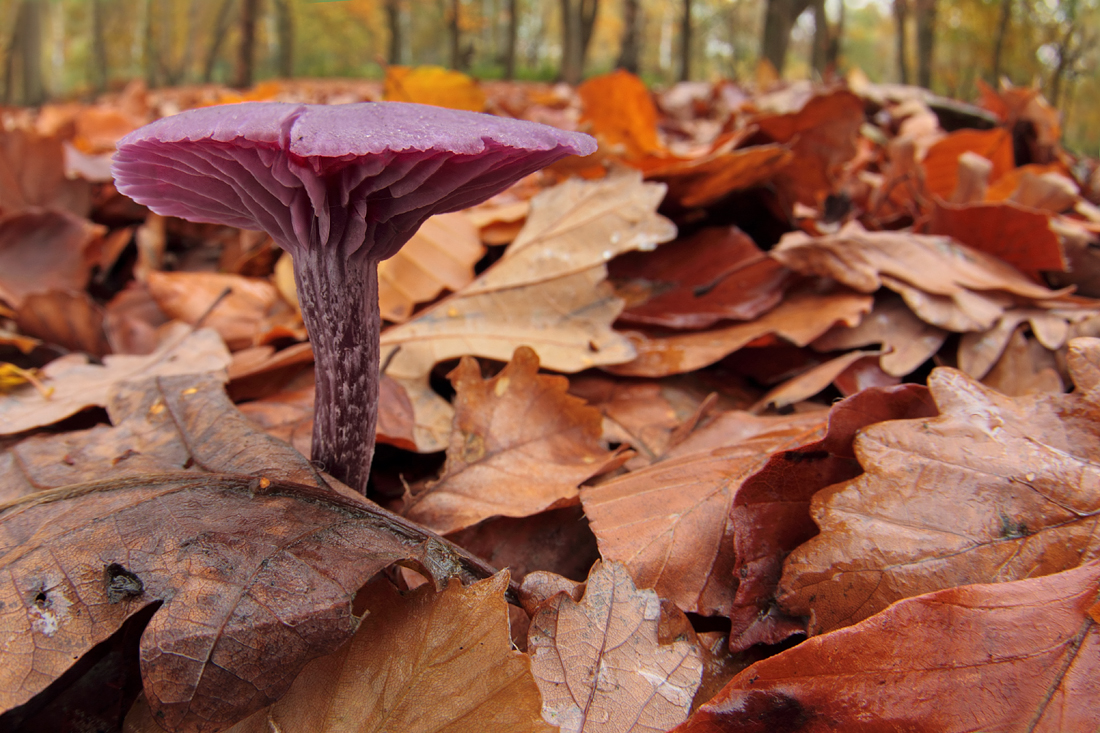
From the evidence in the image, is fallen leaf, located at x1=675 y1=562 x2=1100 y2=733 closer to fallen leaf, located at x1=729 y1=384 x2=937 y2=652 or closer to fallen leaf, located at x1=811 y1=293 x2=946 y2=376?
fallen leaf, located at x1=729 y1=384 x2=937 y2=652

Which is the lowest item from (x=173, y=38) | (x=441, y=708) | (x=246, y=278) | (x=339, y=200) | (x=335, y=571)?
(x=441, y=708)

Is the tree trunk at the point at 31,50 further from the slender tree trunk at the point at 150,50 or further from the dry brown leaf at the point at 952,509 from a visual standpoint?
the dry brown leaf at the point at 952,509

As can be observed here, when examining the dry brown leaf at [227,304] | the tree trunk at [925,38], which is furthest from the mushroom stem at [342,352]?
the tree trunk at [925,38]

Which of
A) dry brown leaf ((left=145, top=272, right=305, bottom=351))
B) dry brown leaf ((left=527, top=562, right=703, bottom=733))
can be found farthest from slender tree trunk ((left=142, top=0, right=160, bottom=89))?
dry brown leaf ((left=527, top=562, right=703, bottom=733))

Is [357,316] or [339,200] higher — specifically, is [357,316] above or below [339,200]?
below

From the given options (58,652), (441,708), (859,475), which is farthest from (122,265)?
(859,475)

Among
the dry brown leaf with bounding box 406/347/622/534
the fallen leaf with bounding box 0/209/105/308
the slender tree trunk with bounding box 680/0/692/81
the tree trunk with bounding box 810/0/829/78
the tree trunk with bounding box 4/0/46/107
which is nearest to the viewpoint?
the dry brown leaf with bounding box 406/347/622/534

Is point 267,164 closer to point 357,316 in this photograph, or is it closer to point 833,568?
point 357,316
